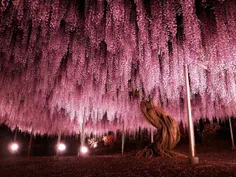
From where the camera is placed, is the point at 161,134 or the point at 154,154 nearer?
the point at 154,154

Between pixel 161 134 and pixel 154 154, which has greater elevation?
pixel 161 134

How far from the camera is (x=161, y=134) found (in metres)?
5.92

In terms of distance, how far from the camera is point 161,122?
242 inches

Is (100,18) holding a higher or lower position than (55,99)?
higher

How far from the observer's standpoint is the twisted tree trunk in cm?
572

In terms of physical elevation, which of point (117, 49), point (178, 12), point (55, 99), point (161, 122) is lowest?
point (161, 122)

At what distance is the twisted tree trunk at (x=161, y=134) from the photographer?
5719mm

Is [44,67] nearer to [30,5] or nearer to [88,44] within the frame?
[88,44]

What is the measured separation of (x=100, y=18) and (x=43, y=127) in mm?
10924

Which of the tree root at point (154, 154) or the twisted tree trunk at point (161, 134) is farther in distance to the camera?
the twisted tree trunk at point (161, 134)

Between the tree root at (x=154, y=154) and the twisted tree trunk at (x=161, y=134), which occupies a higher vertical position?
the twisted tree trunk at (x=161, y=134)

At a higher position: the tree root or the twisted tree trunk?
the twisted tree trunk

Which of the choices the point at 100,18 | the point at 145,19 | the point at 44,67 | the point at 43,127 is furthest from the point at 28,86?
the point at 43,127

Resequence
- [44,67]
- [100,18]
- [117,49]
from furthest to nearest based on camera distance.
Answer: [44,67]
[117,49]
[100,18]
